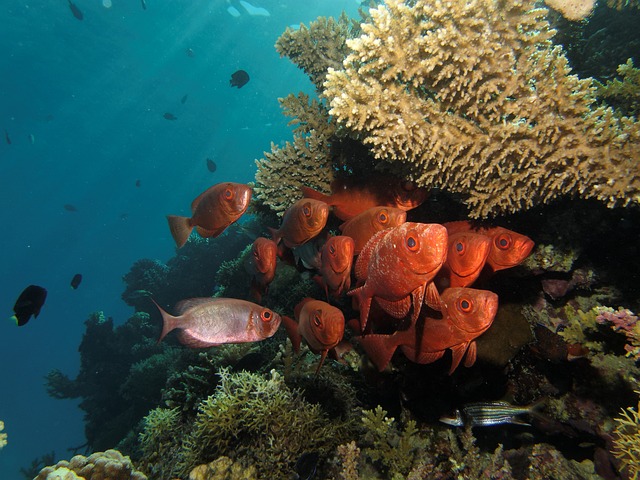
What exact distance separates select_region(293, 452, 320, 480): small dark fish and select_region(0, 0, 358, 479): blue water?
35907 millimetres

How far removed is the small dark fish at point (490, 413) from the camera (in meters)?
3.15

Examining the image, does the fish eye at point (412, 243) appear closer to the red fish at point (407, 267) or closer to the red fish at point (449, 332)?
the red fish at point (407, 267)

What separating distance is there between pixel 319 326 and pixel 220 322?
0.95 meters

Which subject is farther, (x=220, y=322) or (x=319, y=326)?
(x=220, y=322)

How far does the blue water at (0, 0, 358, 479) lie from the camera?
142 feet

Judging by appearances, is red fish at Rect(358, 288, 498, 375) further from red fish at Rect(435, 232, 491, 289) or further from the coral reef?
the coral reef

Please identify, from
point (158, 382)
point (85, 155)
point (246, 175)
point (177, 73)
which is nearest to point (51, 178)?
point (85, 155)

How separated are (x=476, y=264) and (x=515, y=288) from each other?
1688 mm

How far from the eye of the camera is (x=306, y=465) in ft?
10.5

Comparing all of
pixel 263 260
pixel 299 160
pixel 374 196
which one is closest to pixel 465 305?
pixel 374 196

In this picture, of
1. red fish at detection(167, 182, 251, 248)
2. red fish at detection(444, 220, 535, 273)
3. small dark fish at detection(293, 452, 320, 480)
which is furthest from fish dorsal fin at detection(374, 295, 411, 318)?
small dark fish at detection(293, 452, 320, 480)

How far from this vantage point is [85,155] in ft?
254

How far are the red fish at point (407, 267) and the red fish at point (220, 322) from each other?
1166 millimetres

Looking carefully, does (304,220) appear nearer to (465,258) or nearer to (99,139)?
(465,258)
